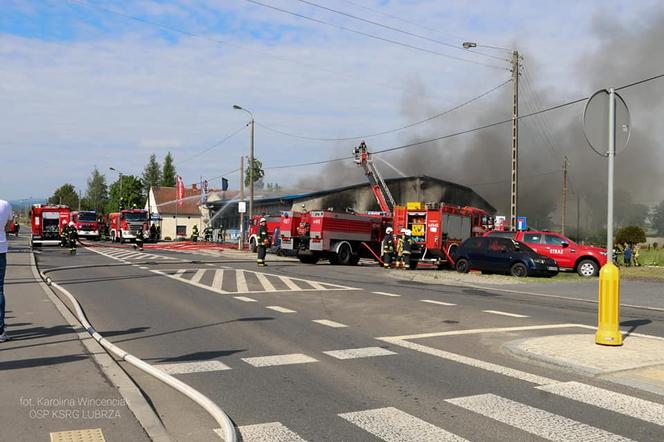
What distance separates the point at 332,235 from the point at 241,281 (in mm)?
9558

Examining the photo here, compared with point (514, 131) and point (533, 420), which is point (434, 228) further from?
point (533, 420)

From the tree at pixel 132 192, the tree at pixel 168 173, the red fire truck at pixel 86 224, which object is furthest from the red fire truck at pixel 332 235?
the tree at pixel 168 173

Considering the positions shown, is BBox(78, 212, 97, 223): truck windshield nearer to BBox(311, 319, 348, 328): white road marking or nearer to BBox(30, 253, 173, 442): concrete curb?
BBox(30, 253, 173, 442): concrete curb

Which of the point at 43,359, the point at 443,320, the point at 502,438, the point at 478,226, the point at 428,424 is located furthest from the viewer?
the point at 478,226

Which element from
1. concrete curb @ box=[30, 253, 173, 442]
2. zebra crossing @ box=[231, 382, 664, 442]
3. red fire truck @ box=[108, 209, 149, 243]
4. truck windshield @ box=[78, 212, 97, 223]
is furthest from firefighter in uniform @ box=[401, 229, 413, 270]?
truck windshield @ box=[78, 212, 97, 223]

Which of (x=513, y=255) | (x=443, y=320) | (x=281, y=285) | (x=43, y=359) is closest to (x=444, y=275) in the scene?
(x=513, y=255)

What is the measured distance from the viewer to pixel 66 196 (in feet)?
453

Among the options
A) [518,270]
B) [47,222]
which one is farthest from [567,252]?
[47,222]

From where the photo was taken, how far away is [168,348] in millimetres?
7301

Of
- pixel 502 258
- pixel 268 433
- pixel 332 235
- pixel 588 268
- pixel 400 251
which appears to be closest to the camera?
pixel 268 433

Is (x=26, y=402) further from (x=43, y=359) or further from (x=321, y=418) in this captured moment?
(x=321, y=418)

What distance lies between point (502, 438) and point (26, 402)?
361 cm

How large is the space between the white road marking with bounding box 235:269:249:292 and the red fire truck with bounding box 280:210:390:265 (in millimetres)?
6243

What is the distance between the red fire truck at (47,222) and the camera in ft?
127
